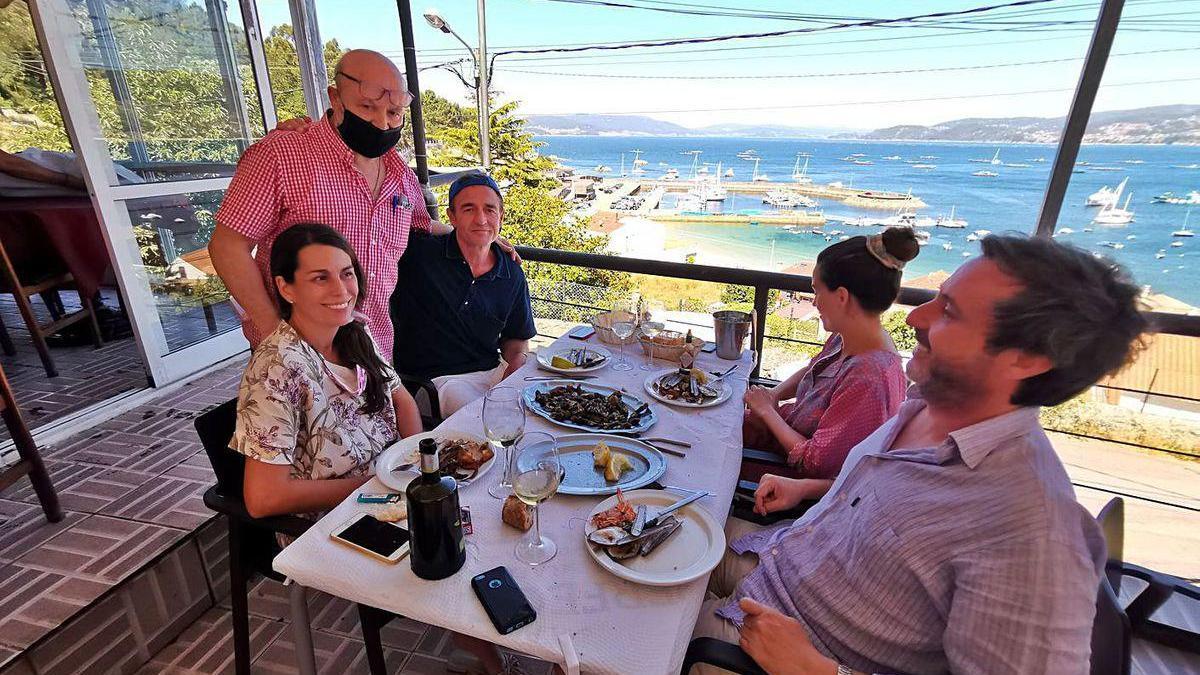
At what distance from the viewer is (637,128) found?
45.3 meters

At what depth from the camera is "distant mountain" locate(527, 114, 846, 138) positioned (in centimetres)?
3837

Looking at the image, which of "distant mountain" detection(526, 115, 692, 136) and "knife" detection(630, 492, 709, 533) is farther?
"distant mountain" detection(526, 115, 692, 136)

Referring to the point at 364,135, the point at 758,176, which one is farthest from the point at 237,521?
the point at 758,176

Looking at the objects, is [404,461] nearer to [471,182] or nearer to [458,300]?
[458,300]

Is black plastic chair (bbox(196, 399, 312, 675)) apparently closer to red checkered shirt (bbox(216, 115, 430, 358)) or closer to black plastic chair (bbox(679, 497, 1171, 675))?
red checkered shirt (bbox(216, 115, 430, 358))

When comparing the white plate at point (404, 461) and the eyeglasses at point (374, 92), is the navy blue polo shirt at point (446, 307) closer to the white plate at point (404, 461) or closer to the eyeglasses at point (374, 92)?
the eyeglasses at point (374, 92)

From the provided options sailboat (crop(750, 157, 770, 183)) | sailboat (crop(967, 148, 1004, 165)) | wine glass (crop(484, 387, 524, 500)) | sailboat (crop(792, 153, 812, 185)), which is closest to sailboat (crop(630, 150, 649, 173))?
sailboat (crop(750, 157, 770, 183))

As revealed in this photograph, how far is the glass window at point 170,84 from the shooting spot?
272 centimetres

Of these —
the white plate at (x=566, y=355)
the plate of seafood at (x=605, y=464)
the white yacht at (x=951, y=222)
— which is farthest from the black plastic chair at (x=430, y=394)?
the white yacht at (x=951, y=222)

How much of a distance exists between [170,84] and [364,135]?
7.13 ft

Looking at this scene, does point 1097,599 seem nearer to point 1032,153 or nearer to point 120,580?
point 120,580

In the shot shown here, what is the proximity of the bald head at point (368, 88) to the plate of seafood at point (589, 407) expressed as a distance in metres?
1.18

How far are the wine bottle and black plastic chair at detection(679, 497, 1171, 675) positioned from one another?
1.53 ft

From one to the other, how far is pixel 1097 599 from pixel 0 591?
113 inches
